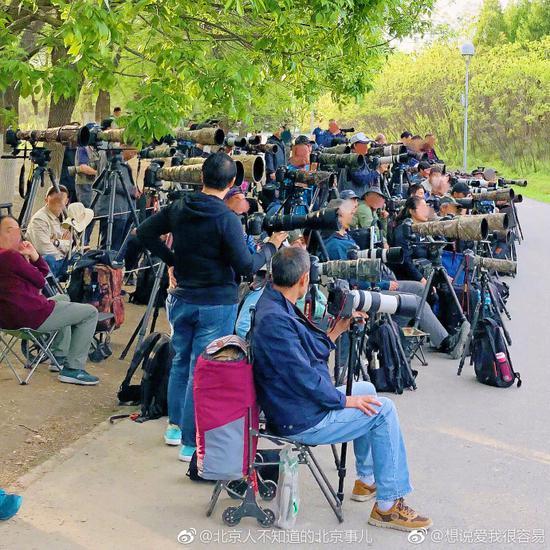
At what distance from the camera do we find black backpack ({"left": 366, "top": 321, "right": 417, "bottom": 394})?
776 cm

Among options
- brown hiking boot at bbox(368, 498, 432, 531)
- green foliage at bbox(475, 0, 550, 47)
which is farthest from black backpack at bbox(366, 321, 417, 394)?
green foliage at bbox(475, 0, 550, 47)

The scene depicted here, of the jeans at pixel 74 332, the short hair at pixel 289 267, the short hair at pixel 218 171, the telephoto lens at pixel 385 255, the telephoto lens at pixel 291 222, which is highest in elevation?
the short hair at pixel 218 171

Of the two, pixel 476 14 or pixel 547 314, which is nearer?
pixel 547 314

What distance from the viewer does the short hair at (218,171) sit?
219 inches

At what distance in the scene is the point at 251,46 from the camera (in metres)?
9.98

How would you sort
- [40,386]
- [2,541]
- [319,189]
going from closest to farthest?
[2,541]
[40,386]
[319,189]

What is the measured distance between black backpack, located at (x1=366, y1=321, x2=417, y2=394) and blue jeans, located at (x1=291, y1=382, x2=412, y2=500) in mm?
2842

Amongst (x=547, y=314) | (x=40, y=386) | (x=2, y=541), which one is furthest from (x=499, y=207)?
(x=2, y=541)

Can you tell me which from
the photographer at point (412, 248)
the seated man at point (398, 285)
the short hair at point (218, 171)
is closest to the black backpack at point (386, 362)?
the seated man at point (398, 285)

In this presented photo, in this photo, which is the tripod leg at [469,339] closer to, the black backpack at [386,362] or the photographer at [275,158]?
the black backpack at [386,362]

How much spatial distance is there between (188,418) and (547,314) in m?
7.12

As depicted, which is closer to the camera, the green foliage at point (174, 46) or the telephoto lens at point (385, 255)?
the green foliage at point (174, 46)

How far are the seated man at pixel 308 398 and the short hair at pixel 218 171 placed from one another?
90cm

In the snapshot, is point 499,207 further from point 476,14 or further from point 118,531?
point 476,14
